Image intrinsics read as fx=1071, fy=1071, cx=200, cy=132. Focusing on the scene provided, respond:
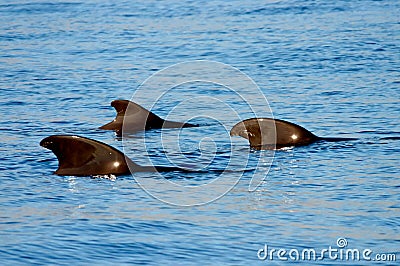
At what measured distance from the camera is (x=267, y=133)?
12.5 meters

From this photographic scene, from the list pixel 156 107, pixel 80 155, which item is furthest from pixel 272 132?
pixel 156 107

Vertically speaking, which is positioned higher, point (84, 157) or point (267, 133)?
point (267, 133)

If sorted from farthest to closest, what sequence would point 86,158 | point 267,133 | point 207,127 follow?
point 207,127 < point 267,133 < point 86,158

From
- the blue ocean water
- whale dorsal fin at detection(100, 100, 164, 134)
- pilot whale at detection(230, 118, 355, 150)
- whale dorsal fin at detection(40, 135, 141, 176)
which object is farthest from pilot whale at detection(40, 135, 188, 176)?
whale dorsal fin at detection(100, 100, 164, 134)

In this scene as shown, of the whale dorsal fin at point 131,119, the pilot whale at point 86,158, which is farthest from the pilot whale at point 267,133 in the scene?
the whale dorsal fin at point 131,119

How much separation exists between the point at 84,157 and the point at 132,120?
3.29m

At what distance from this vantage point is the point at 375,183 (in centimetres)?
1067

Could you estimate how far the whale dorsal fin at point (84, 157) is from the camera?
1081 centimetres

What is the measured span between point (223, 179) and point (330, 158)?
153 cm

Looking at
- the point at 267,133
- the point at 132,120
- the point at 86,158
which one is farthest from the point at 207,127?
the point at 86,158

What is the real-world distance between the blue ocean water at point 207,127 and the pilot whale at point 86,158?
154 millimetres

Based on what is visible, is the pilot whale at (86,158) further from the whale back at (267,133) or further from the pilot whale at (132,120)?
the pilot whale at (132,120)

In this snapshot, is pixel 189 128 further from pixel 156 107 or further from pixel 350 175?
pixel 350 175

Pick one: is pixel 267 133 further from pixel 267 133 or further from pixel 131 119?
pixel 131 119
